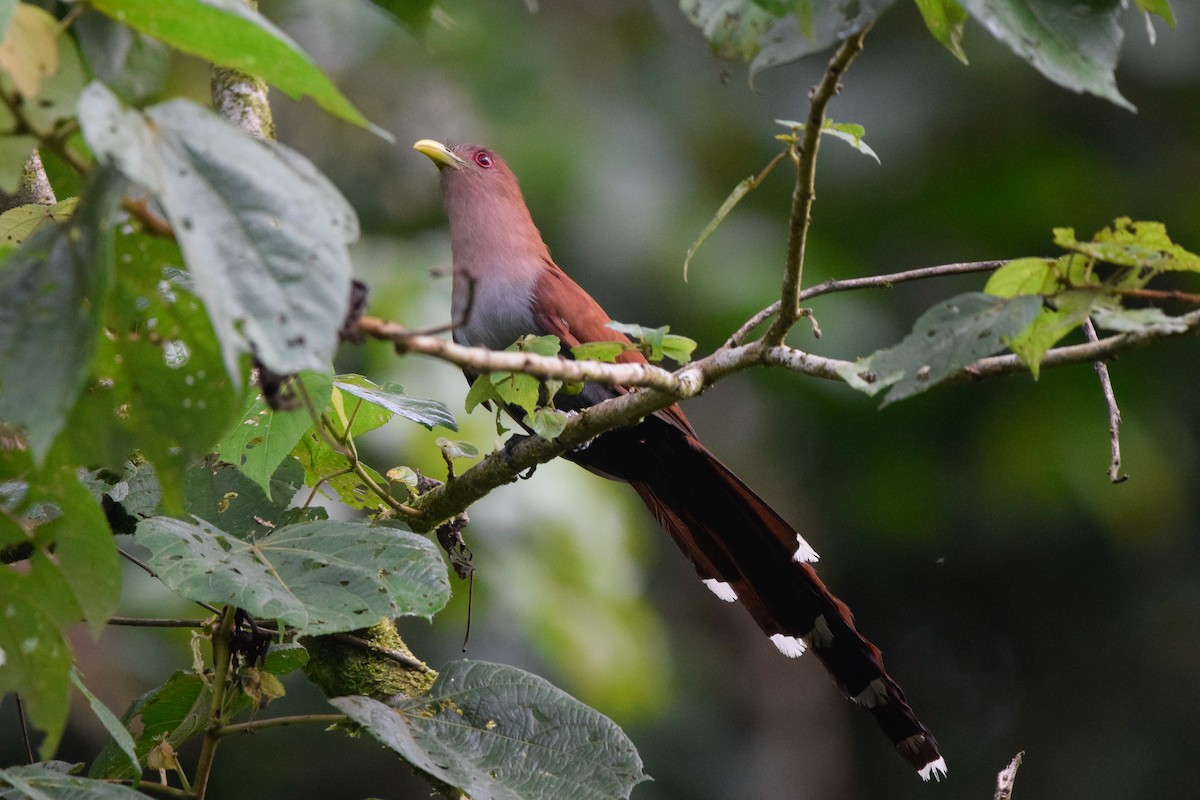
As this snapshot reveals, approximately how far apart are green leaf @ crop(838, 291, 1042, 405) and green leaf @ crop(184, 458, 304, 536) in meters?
1.08

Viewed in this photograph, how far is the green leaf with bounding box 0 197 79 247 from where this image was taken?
1.49 metres

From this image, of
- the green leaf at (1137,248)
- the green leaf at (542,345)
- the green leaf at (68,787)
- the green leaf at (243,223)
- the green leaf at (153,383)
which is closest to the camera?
the green leaf at (243,223)

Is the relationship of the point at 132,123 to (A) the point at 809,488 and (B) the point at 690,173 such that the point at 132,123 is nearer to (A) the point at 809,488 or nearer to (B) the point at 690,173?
(B) the point at 690,173

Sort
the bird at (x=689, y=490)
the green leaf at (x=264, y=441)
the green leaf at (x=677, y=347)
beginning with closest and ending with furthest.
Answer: the green leaf at (x=677, y=347), the green leaf at (x=264, y=441), the bird at (x=689, y=490)

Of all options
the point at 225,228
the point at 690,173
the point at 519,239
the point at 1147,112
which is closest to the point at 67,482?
the point at 225,228

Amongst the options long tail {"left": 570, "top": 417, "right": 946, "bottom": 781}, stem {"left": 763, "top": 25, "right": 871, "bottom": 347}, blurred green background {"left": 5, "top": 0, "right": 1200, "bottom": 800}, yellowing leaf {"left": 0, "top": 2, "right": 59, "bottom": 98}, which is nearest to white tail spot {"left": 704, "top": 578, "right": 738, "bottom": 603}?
long tail {"left": 570, "top": 417, "right": 946, "bottom": 781}

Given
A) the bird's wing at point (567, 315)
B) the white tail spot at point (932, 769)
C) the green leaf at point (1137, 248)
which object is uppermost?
the green leaf at point (1137, 248)

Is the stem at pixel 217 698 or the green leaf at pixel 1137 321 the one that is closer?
the green leaf at pixel 1137 321

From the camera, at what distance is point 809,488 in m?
7.19

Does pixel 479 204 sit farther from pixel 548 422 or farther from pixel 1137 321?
pixel 1137 321

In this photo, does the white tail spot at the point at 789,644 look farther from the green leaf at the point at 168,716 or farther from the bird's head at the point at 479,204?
the bird's head at the point at 479,204

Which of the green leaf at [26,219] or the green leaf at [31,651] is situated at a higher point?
the green leaf at [26,219]

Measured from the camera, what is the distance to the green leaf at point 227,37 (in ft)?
2.56

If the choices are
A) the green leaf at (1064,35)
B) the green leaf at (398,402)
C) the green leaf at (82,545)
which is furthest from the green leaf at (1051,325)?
the green leaf at (398,402)
